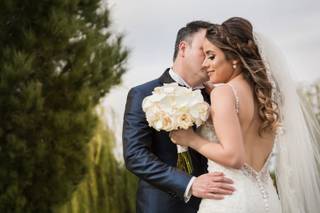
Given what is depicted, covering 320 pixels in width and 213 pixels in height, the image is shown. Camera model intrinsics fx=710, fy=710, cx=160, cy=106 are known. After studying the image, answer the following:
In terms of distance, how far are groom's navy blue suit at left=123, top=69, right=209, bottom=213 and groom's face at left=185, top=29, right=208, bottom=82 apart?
0.12m

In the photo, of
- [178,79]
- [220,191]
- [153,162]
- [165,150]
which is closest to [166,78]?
[178,79]

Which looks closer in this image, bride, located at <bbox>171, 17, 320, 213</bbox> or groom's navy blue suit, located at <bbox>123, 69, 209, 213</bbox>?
bride, located at <bbox>171, 17, 320, 213</bbox>

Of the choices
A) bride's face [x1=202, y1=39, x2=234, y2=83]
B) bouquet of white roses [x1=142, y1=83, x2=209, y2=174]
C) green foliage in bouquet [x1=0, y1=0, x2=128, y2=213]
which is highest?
bride's face [x1=202, y1=39, x2=234, y2=83]

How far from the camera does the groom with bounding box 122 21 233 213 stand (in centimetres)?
331

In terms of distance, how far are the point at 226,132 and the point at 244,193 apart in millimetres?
317

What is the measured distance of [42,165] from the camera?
751 cm

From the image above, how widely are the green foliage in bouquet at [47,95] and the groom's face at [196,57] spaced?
3947 mm

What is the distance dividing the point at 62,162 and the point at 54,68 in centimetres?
108

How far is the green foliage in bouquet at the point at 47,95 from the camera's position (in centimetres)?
727

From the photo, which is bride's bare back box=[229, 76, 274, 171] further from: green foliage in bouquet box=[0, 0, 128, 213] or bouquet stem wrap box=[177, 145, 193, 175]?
green foliage in bouquet box=[0, 0, 128, 213]

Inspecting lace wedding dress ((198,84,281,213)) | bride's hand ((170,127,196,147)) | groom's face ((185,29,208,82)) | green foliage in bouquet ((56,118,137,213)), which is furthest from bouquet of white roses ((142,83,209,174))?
green foliage in bouquet ((56,118,137,213))

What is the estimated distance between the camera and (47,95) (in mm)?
7812

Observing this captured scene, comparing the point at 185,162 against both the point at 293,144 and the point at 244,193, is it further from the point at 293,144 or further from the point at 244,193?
the point at 293,144

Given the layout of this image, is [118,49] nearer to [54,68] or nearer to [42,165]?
[54,68]
